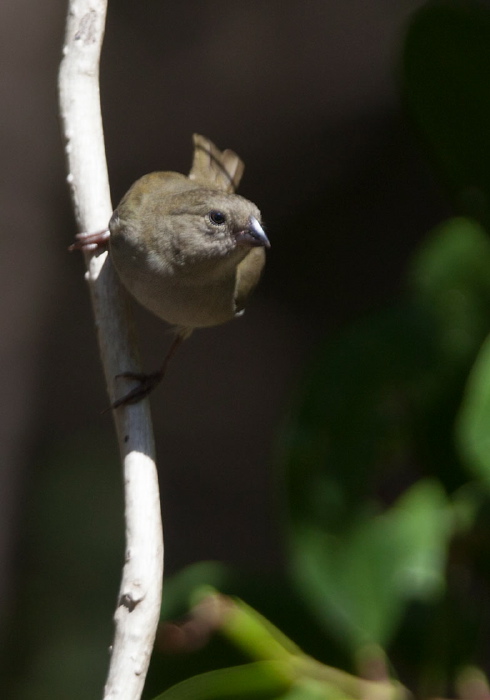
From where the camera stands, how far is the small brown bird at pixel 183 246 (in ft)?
8.27

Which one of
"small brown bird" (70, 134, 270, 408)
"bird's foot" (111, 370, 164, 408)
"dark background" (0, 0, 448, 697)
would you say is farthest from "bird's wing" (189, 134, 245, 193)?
"dark background" (0, 0, 448, 697)

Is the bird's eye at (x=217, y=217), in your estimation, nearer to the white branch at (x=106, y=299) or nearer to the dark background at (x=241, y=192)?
the white branch at (x=106, y=299)

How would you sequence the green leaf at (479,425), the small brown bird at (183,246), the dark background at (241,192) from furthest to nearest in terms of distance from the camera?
1. the dark background at (241,192)
2. the small brown bird at (183,246)
3. the green leaf at (479,425)

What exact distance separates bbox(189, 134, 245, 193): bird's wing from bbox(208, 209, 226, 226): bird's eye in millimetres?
562

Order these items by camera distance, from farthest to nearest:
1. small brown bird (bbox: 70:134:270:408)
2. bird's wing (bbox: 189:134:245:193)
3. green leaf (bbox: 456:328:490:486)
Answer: bird's wing (bbox: 189:134:245:193), small brown bird (bbox: 70:134:270:408), green leaf (bbox: 456:328:490:486)

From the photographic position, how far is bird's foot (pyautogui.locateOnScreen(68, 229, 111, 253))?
2.39m

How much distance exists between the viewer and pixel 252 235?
257 centimetres

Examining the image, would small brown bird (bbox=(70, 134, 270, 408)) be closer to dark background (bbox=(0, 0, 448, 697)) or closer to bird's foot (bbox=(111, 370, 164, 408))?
bird's foot (bbox=(111, 370, 164, 408))

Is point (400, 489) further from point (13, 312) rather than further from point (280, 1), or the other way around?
point (280, 1)

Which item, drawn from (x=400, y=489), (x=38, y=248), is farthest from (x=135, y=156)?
(x=400, y=489)

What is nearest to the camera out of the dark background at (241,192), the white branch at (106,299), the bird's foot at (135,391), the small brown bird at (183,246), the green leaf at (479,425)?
the white branch at (106,299)

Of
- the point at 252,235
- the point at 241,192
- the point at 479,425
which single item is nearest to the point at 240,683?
the point at 479,425

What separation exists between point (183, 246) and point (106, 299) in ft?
1.14

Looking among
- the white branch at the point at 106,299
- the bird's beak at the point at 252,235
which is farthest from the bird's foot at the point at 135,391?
the bird's beak at the point at 252,235
